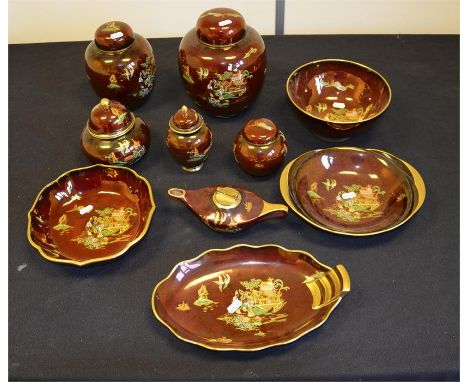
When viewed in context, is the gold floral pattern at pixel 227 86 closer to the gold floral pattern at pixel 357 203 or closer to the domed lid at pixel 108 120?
the domed lid at pixel 108 120

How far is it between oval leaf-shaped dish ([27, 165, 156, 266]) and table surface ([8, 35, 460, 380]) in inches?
1.7

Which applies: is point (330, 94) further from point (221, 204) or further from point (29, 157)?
point (29, 157)

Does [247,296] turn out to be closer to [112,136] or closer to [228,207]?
[228,207]

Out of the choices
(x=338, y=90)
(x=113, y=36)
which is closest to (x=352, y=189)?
(x=338, y=90)

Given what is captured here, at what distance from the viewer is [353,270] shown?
114 centimetres

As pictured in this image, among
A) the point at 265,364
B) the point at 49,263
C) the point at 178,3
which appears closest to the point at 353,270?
the point at 265,364

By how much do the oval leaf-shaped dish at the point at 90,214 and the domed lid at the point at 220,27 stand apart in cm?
41

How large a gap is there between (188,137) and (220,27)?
0.30 meters

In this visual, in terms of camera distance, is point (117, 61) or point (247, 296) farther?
point (117, 61)

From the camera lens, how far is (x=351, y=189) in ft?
4.32

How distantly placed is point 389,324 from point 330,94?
0.76m

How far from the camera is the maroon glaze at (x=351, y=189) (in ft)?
4.03

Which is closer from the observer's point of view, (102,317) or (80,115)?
(102,317)

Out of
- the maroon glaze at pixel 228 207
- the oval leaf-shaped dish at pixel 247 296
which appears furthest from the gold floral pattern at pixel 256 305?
the maroon glaze at pixel 228 207
